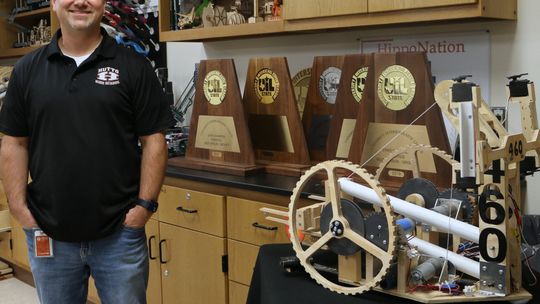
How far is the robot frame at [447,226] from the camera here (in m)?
1.10

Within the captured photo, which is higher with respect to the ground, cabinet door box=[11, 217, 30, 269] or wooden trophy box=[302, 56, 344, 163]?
wooden trophy box=[302, 56, 344, 163]

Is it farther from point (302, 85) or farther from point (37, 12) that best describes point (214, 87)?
point (37, 12)

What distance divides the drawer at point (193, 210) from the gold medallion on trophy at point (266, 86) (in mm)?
452

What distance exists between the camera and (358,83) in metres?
2.13

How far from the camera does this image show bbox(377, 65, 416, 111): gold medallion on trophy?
1.91 meters

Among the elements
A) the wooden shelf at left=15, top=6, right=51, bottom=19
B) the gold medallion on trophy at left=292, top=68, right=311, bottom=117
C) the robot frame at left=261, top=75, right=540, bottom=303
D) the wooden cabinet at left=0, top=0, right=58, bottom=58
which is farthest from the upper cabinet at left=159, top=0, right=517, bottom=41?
the wooden cabinet at left=0, top=0, right=58, bottom=58

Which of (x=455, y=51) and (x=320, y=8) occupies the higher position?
(x=320, y=8)

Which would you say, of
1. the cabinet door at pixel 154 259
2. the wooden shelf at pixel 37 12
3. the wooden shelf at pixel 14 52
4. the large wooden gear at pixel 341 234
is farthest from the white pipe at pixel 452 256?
the wooden shelf at pixel 14 52

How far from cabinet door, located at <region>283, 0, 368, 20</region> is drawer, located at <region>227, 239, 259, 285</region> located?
2.97ft

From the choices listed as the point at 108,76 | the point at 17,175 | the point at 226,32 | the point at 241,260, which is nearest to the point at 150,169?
the point at 108,76

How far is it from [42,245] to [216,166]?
0.88m

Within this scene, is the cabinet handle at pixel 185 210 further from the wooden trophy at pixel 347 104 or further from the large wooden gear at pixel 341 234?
the large wooden gear at pixel 341 234

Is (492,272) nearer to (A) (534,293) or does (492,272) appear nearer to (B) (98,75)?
(A) (534,293)

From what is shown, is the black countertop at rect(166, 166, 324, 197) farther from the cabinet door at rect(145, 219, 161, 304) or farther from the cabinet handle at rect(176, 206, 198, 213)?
the cabinet door at rect(145, 219, 161, 304)
